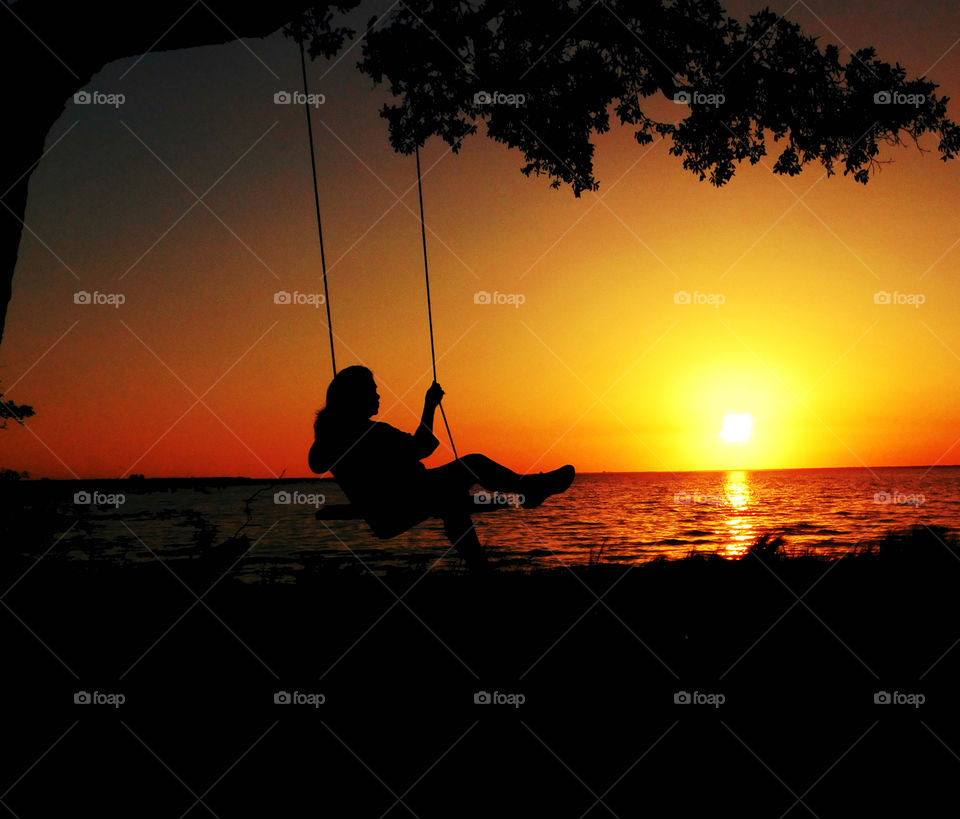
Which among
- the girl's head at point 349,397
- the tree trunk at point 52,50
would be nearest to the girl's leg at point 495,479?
the girl's head at point 349,397

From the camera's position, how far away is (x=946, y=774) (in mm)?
3205

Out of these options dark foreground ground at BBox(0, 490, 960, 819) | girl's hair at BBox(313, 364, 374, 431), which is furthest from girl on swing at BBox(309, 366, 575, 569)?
→ dark foreground ground at BBox(0, 490, 960, 819)

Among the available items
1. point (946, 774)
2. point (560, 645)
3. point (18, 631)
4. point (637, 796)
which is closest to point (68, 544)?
point (18, 631)

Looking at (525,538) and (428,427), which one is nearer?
(428,427)

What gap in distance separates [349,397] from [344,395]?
0.04 metres

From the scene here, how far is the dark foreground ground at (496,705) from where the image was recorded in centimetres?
316

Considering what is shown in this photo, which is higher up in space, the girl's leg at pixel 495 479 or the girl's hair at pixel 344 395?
the girl's hair at pixel 344 395

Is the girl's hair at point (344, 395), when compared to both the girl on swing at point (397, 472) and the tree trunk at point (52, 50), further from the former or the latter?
the tree trunk at point (52, 50)

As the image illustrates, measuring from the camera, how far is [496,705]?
3924mm

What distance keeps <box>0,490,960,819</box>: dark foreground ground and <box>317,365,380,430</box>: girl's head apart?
157 cm

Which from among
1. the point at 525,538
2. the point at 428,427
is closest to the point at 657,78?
the point at 428,427

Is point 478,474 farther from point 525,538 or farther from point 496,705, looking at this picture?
point 525,538

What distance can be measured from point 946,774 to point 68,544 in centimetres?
862

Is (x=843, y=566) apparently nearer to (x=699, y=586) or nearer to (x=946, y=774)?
(x=699, y=586)
